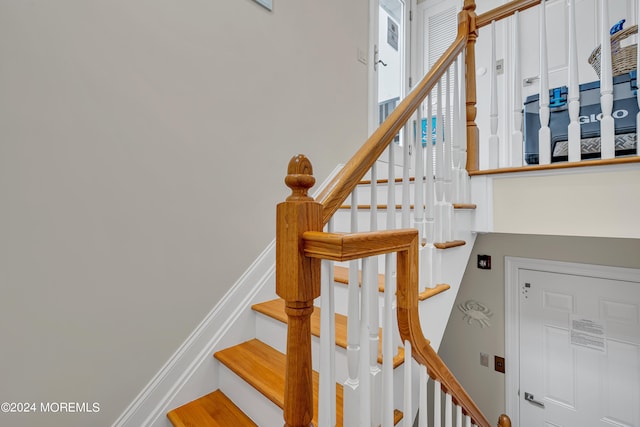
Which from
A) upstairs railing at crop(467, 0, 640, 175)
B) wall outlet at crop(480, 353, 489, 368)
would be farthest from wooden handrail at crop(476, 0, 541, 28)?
wall outlet at crop(480, 353, 489, 368)

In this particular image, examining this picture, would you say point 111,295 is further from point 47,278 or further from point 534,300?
point 534,300

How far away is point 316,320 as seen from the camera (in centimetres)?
137

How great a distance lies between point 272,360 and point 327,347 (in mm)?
863

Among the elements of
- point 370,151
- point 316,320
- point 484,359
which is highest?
point 370,151

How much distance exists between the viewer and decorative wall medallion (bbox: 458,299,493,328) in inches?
104

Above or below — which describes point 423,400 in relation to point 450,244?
below

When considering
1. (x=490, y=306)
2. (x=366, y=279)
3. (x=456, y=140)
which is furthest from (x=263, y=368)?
(x=490, y=306)

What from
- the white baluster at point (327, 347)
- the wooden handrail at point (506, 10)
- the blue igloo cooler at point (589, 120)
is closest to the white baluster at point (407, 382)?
the white baluster at point (327, 347)

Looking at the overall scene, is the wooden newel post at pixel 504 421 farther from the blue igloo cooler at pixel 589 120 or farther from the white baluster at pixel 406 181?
the white baluster at pixel 406 181

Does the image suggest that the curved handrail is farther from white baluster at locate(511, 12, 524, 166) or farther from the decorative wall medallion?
the decorative wall medallion

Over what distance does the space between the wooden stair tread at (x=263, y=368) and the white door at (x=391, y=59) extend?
5.85 feet

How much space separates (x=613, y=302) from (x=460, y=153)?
177 centimetres

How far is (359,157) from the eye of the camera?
79 cm

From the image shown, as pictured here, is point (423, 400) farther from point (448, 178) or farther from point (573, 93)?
point (573, 93)
